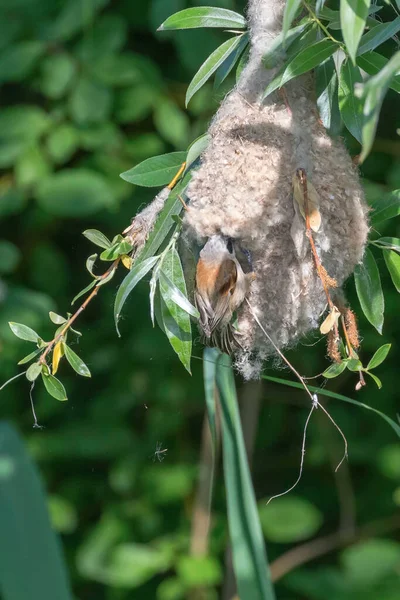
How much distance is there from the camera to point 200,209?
41.0 inches

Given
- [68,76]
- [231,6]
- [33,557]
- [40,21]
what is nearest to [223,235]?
[33,557]

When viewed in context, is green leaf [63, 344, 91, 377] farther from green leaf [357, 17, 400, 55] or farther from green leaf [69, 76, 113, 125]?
green leaf [69, 76, 113, 125]

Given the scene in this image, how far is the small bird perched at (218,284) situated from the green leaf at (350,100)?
22 cm

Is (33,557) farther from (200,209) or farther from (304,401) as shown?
(304,401)

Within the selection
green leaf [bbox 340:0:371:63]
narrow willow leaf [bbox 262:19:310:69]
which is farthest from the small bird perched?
green leaf [bbox 340:0:371:63]

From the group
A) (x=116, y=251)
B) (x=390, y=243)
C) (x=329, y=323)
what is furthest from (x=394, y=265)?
(x=116, y=251)

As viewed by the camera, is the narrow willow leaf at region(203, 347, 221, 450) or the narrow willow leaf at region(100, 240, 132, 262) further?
the narrow willow leaf at region(100, 240, 132, 262)

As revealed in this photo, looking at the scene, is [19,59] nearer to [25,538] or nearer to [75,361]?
[75,361]

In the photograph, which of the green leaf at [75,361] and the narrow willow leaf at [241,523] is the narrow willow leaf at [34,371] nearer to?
the green leaf at [75,361]

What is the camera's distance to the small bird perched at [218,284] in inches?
40.4

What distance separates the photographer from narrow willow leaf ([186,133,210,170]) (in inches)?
40.9

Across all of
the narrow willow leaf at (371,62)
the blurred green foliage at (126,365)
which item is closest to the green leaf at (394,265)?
the narrow willow leaf at (371,62)

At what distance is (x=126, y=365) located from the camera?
86.0 inches

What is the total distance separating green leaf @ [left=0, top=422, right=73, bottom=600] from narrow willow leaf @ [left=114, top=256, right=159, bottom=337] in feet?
0.64
